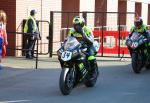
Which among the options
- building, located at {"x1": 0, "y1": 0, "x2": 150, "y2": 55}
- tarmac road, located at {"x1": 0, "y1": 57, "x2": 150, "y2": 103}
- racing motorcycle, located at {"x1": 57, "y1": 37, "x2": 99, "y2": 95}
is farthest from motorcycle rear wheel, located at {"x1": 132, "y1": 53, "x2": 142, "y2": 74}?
building, located at {"x1": 0, "y1": 0, "x2": 150, "y2": 55}

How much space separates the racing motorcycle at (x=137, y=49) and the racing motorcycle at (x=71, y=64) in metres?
3.07

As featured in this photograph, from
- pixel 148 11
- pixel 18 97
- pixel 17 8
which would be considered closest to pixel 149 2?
pixel 148 11

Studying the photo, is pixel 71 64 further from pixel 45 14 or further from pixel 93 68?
pixel 45 14

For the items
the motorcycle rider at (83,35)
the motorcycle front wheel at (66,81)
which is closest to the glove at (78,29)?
the motorcycle rider at (83,35)

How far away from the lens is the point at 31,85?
472 inches

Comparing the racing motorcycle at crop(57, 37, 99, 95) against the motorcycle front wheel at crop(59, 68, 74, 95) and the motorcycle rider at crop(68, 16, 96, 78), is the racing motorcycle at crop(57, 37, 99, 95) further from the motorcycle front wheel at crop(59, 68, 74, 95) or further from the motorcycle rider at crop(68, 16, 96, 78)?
the motorcycle rider at crop(68, 16, 96, 78)

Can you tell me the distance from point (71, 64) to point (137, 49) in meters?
3.89

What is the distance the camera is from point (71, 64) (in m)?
10.7

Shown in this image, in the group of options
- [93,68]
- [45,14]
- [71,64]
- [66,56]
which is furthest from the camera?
[45,14]

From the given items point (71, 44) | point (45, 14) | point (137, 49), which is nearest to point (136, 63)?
point (137, 49)

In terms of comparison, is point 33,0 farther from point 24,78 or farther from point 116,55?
point 24,78

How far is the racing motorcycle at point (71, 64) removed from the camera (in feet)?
34.4

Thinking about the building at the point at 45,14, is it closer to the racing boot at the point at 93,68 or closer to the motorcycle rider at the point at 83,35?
the racing boot at the point at 93,68

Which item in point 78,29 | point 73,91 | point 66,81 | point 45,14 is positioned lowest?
point 73,91
